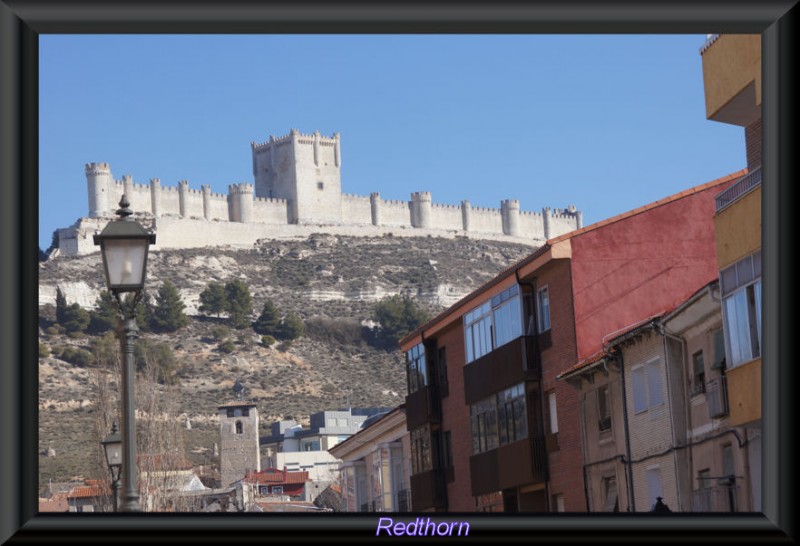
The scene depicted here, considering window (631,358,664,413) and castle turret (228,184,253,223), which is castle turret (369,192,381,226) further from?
window (631,358,664,413)

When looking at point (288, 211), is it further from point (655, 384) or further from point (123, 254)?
point (123, 254)

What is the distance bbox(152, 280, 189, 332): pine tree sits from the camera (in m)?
151

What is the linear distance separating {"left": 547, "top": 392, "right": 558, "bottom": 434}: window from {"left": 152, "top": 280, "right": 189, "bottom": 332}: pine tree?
400ft

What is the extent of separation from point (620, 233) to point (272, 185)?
5935 inches

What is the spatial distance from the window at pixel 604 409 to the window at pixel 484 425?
19.6ft

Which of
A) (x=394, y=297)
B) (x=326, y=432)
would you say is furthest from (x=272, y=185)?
(x=326, y=432)

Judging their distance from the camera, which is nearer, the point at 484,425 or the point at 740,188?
the point at 740,188

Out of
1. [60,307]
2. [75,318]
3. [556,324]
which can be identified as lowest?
[556,324]

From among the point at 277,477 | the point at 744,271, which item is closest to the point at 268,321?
the point at 277,477

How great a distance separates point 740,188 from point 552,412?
619 inches

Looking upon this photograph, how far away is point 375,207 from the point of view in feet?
592

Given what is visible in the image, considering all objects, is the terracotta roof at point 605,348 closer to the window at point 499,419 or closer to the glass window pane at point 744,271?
the window at point 499,419

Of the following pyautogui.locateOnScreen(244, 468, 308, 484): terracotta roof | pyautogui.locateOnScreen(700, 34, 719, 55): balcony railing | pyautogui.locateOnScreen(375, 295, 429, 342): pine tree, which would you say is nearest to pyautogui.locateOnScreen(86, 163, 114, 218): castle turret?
pyautogui.locateOnScreen(375, 295, 429, 342): pine tree
